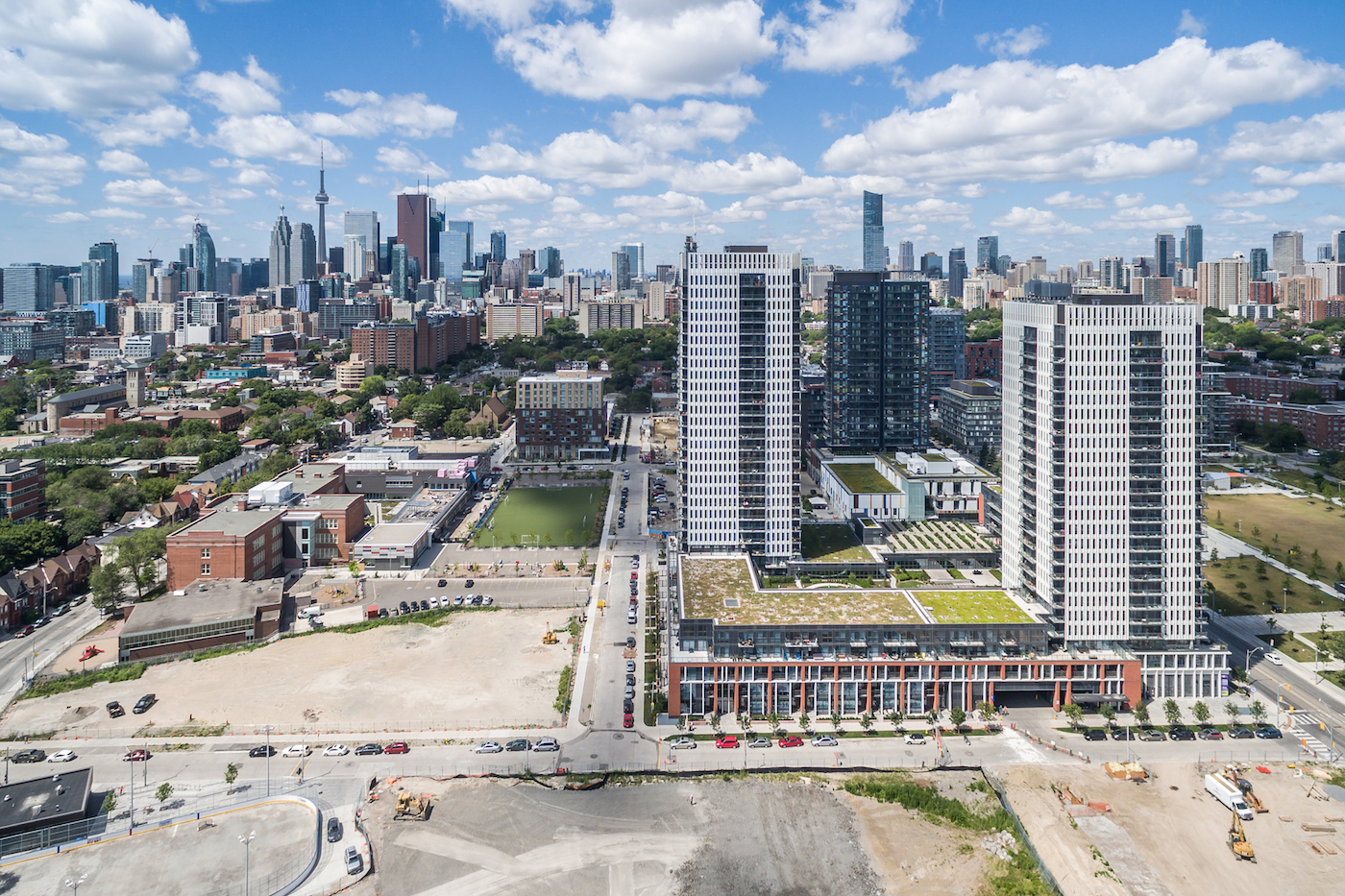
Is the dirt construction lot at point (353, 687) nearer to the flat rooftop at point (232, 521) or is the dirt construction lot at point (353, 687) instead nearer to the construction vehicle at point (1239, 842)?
the flat rooftop at point (232, 521)

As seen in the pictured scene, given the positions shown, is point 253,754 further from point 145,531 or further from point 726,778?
point 145,531

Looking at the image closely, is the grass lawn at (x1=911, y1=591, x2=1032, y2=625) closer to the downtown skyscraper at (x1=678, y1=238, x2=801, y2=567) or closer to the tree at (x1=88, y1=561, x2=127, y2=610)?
the downtown skyscraper at (x1=678, y1=238, x2=801, y2=567)

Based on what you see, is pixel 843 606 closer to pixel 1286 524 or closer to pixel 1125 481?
pixel 1125 481

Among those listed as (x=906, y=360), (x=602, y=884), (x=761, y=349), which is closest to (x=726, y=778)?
(x=602, y=884)

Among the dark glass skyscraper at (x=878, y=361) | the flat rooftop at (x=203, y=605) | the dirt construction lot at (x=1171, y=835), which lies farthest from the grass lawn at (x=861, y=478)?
the flat rooftop at (x=203, y=605)

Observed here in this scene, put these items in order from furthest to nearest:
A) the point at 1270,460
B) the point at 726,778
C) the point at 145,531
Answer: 1. the point at 1270,460
2. the point at 145,531
3. the point at 726,778
